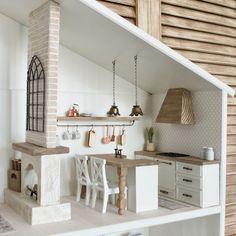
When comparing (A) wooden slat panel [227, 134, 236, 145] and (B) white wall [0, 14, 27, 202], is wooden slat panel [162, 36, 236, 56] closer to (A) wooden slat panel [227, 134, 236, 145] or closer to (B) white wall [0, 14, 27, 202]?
(A) wooden slat panel [227, 134, 236, 145]

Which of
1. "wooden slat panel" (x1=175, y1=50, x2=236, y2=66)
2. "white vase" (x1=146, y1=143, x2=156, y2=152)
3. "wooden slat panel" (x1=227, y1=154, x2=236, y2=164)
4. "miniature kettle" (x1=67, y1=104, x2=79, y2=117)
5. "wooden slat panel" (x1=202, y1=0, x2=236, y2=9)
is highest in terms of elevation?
"wooden slat panel" (x1=202, y1=0, x2=236, y2=9)

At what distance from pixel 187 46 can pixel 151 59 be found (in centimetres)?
32

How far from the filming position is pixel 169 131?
3.84 m

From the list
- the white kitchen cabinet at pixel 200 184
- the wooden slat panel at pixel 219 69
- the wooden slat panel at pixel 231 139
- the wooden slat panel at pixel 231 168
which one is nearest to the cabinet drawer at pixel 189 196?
the white kitchen cabinet at pixel 200 184

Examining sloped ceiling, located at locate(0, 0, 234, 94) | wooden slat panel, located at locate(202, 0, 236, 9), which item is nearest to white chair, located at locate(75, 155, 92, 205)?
sloped ceiling, located at locate(0, 0, 234, 94)

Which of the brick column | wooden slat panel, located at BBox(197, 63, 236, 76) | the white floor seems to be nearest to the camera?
the white floor

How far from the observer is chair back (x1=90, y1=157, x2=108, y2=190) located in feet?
9.76

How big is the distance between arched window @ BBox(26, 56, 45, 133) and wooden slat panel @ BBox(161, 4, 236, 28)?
111 cm

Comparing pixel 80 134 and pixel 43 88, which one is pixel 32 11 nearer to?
pixel 43 88

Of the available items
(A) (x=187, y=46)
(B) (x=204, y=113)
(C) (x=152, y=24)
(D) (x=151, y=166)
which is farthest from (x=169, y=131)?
(C) (x=152, y=24)

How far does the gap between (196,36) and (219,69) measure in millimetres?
390

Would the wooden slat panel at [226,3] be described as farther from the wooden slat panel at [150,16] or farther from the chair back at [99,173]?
the chair back at [99,173]

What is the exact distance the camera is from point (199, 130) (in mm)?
3467

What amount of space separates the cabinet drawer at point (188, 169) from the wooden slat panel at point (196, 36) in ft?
3.61
